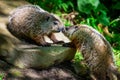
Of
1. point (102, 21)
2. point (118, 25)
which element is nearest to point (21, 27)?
point (102, 21)

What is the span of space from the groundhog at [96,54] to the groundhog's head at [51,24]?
35 cm

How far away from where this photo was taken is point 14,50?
5477 mm

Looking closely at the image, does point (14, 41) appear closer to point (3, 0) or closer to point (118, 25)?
point (3, 0)

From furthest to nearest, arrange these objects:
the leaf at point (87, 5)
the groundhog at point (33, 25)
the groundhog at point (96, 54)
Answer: the leaf at point (87, 5) → the groundhog at point (33, 25) → the groundhog at point (96, 54)

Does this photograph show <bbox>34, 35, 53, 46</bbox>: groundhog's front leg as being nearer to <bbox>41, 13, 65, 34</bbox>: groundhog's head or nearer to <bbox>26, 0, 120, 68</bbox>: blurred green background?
<bbox>41, 13, 65, 34</bbox>: groundhog's head

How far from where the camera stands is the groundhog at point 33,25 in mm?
6074

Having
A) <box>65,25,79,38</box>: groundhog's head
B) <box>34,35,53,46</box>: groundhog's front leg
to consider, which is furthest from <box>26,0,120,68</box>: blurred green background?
<box>34,35,53,46</box>: groundhog's front leg

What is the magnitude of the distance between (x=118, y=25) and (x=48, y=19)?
11.3 feet

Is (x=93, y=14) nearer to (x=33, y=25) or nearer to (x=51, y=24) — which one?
(x=51, y=24)

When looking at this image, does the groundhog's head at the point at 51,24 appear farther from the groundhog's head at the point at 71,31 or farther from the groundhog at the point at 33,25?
the groundhog's head at the point at 71,31

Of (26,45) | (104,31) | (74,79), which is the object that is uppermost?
(104,31)

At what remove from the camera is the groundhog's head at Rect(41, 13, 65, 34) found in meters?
6.15

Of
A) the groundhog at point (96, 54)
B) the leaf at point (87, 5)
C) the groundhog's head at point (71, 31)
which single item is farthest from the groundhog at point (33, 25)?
the leaf at point (87, 5)

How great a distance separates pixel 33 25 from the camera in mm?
6105
